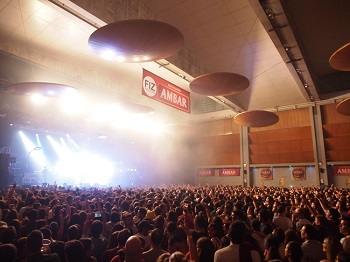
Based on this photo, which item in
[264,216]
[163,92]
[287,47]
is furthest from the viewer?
[163,92]

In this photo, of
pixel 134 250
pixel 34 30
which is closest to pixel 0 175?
pixel 34 30

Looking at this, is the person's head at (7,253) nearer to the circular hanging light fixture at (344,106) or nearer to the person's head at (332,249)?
the person's head at (332,249)

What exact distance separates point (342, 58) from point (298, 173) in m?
14.0

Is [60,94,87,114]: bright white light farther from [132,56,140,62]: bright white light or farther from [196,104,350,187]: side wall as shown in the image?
[196,104,350,187]: side wall

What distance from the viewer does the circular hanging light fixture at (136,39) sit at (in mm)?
4789

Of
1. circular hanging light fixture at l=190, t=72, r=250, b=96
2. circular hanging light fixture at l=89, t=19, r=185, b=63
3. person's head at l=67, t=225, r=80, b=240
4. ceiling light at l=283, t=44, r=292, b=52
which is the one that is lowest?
person's head at l=67, t=225, r=80, b=240

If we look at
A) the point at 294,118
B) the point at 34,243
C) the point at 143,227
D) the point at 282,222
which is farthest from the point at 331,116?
the point at 34,243

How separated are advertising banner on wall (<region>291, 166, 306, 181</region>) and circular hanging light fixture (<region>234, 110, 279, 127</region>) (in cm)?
906

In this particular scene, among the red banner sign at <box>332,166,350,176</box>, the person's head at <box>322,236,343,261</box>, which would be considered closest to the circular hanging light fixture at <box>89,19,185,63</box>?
the person's head at <box>322,236,343,261</box>

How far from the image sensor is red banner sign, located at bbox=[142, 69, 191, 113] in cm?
955

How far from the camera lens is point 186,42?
1159 centimetres

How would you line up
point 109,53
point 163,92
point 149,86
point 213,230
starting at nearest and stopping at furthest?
point 213,230 → point 109,53 → point 149,86 → point 163,92

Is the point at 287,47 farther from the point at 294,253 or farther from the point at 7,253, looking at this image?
the point at 7,253

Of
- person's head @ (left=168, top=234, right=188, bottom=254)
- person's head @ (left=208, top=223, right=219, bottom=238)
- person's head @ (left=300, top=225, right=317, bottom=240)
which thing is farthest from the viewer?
person's head @ (left=208, top=223, right=219, bottom=238)
